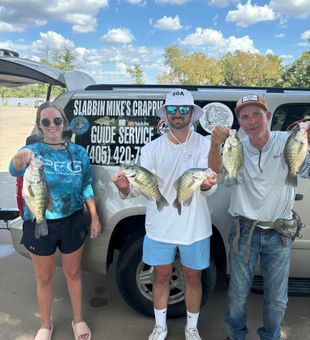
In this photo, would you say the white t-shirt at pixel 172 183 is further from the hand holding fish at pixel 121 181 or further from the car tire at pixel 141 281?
the car tire at pixel 141 281

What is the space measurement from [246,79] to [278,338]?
6570cm

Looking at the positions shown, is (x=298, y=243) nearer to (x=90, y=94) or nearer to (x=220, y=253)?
(x=220, y=253)

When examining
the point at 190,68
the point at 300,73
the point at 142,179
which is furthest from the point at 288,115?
the point at 190,68

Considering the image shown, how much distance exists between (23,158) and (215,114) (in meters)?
1.54

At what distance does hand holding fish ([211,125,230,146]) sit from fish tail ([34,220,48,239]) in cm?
125

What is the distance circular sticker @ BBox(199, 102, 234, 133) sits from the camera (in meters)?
3.16

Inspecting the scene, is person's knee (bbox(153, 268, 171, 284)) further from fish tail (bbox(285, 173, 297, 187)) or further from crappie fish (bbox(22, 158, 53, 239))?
fish tail (bbox(285, 173, 297, 187))

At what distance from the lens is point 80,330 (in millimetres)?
3158

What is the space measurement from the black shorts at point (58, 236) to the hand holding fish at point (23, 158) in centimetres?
45

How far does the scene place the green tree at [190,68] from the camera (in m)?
64.8

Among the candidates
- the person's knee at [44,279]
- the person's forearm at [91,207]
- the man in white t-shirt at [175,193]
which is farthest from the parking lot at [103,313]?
the person's forearm at [91,207]

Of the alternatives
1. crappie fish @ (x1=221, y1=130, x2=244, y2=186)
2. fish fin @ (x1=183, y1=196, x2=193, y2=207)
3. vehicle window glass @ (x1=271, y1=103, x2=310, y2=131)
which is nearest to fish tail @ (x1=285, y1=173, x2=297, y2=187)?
crappie fish @ (x1=221, y1=130, x2=244, y2=186)

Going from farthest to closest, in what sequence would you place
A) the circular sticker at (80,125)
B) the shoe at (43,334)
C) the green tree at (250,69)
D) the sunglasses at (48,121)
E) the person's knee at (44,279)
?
the green tree at (250,69) < the circular sticker at (80,125) < the shoe at (43,334) < the person's knee at (44,279) < the sunglasses at (48,121)

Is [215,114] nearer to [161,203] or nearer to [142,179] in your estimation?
[161,203]
